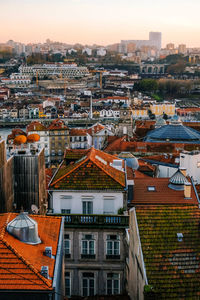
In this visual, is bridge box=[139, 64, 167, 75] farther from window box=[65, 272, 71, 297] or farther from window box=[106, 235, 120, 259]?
window box=[65, 272, 71, 297]

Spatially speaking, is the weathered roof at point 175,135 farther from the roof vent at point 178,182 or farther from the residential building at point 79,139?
the roof vent at point 178,182

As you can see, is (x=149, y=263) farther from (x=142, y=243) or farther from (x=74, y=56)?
(x=74, y=56)

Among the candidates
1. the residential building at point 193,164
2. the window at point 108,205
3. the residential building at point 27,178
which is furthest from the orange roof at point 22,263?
the residential building at point 193,164

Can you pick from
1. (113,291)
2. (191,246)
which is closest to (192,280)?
(191,246)

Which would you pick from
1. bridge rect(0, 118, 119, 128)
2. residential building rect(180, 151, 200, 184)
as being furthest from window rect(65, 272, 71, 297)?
bridge rect(0, 118, 119, 128)

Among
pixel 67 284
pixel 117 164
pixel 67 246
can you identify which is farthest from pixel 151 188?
pixel 67 284

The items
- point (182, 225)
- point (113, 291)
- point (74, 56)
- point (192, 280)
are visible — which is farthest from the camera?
point (74, 56)

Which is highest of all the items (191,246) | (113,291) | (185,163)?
(191,246)
